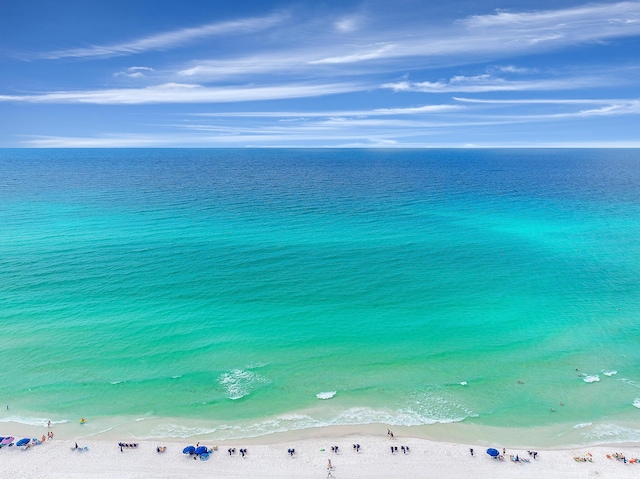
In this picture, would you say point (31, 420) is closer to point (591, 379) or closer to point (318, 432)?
point (318, 432)

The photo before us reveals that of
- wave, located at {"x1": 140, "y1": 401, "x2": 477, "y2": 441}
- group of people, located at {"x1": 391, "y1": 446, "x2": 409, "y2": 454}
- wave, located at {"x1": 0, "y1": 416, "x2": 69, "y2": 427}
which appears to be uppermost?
wave, located at {"x1": 0, "y1": 416, "x2": 69, "y2": 427}

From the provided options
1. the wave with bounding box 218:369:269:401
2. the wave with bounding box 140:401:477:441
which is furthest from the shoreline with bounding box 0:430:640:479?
the wave with bounding box 218:369:269:401

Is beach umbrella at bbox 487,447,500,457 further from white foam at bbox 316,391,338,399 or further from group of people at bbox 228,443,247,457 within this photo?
group of people at bbox 228,443,247,457

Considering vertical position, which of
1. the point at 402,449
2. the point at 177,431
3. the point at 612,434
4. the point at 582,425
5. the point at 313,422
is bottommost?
the point at 612,434

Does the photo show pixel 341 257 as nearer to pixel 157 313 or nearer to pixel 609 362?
pixel 157 313

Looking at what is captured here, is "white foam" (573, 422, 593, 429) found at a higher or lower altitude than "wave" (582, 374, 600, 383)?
lower

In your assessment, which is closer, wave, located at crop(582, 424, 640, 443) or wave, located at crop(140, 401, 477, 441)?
wave, located at crop(582, 424, 640, 443)

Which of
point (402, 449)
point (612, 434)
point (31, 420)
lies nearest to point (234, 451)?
point (402, 449)
